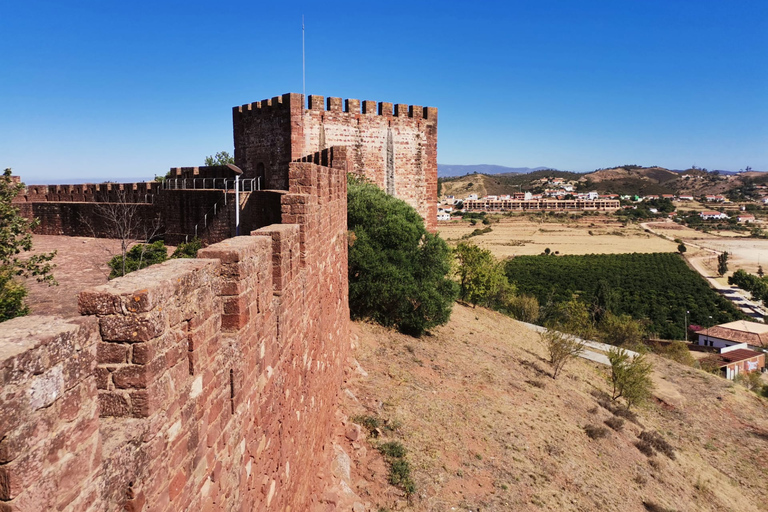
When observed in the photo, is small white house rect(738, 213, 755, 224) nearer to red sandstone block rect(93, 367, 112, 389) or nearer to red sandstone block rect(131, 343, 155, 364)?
red sandstone block rect(131, 343, 155, 364)

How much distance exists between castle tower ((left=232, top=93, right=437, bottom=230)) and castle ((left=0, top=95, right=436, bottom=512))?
42.2 ft

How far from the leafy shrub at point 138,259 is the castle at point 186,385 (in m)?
8.41

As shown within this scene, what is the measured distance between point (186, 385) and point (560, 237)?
11581 centimetres

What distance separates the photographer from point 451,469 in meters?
9.91

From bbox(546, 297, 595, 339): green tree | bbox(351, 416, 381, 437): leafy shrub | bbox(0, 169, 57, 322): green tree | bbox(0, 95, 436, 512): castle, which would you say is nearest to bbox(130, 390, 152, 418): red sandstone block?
bbox(0, 95, 436, 512): castle

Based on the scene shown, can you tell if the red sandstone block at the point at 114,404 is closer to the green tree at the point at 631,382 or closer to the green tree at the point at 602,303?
the green tree at the point at 631,382

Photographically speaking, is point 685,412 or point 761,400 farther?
point 761,400

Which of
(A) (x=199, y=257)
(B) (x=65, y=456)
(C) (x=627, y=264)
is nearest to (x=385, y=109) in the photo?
(A) (x=199, y=257)

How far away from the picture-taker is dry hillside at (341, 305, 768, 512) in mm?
9695

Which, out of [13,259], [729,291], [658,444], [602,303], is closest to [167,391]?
[13,259]

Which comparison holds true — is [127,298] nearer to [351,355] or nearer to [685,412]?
[351,355]

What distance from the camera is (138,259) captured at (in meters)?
15.4

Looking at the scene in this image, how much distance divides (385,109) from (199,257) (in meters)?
20.1

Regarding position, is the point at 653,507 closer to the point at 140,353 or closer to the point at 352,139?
A: the point at 140,353
